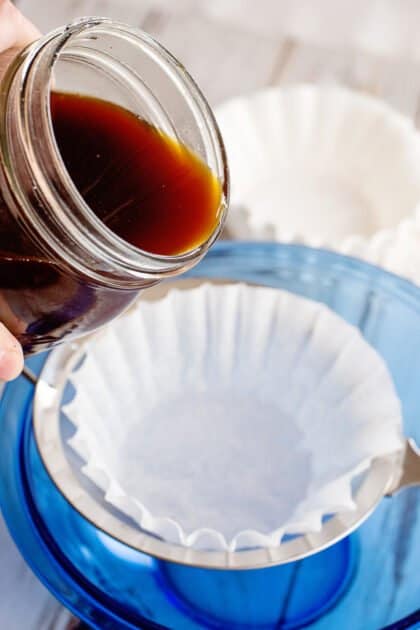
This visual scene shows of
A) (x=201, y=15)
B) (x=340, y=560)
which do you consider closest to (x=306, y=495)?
(x=340, y=560)

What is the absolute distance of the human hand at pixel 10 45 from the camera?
1.55 feet

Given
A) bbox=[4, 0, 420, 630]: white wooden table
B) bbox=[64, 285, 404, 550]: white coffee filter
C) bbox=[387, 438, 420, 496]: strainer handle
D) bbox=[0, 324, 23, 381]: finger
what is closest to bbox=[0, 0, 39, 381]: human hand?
bbox=[0, 324, 23, 381]: finger

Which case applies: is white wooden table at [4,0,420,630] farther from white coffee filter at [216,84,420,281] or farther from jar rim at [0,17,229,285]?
jar rim at [0,17,229,285]

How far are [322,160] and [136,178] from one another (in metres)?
0.50

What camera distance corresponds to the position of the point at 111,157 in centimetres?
48

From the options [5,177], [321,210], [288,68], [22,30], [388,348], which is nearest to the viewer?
[5,177]

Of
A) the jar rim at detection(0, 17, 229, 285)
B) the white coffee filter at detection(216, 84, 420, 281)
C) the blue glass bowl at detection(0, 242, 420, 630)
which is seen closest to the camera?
the jar rim at detection(0, 17, 229, 285)

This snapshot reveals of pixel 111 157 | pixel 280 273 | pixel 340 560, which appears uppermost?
pixel 111 157

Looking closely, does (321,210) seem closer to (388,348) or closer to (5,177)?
(388,348)

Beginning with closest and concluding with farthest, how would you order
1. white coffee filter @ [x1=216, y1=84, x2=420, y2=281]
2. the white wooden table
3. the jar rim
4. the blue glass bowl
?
the jar rim → the blue glass bowl → white coffee filter @ [x1=216, y1=84, x2=420, y2=281] → the white wooden table

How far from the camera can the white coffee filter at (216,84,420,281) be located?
881mm

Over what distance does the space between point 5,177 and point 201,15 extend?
2.58 ft

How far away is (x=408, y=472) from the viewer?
600 mm

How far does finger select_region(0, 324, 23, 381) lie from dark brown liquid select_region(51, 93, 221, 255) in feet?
0.26
